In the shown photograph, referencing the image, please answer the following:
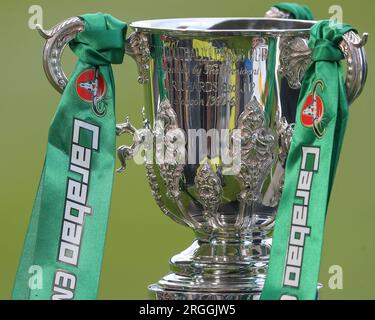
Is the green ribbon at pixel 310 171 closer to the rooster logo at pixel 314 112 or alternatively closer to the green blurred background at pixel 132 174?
the rooster logo at pixel 314 112

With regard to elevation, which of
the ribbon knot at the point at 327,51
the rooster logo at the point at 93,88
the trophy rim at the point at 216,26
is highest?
the trophy rim at the point at 216,26

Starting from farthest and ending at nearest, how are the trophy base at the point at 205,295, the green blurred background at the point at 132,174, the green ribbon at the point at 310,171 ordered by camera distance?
1. the green blurred background at the point at 132,174
2. the trophy base at the point at 205,295
3. the green ribbon at the point at 310,171

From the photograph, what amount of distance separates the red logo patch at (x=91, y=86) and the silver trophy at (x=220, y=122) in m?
0.04

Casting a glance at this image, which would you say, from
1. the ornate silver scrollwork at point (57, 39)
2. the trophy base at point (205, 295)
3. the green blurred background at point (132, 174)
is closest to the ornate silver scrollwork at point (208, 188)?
the trophy base at point (205, 295)

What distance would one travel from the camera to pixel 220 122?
73.4 inches

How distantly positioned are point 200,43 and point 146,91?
0.13 m

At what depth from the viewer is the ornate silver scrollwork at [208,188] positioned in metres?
1.86

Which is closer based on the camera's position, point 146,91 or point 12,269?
point 146,91

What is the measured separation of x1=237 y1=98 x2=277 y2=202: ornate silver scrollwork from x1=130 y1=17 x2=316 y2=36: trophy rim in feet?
0.32

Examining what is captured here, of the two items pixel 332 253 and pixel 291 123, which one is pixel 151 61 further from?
pixel 332 253

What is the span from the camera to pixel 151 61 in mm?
1925

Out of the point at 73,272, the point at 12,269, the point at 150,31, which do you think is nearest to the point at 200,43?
the point at 150,31

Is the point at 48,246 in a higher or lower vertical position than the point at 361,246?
lower

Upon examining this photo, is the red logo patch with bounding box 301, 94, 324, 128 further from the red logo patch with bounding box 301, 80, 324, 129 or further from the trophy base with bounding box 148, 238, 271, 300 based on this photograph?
the trophy base with bounding box 148, 238, 271, 300
